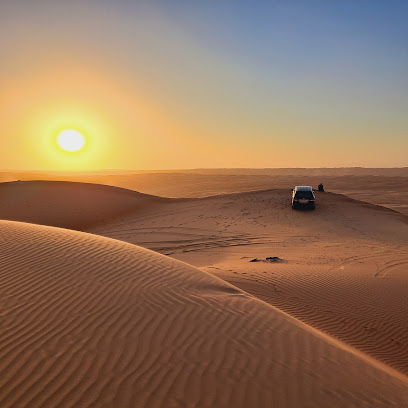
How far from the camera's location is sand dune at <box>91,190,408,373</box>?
6.96 m

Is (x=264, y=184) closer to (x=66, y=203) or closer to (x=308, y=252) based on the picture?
(x=66, y=203)

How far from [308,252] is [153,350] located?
10.6 metres

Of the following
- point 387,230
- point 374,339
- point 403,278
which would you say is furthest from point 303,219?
point 374,339

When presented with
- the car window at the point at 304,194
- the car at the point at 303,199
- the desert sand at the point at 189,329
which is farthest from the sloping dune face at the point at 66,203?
the desert sand at the point at 189,329

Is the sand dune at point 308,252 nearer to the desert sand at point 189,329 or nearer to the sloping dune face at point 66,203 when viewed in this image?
the desert sand at point 189,329

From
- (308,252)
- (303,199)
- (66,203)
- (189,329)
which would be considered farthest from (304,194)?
(189,329)

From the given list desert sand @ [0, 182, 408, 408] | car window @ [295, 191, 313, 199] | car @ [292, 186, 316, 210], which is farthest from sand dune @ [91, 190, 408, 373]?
car window @ [295, 191, 313, 199]

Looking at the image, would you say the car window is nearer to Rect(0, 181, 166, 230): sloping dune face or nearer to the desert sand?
the desert sand

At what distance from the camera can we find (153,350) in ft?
12.9

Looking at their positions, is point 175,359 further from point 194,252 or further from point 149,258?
point 194,252

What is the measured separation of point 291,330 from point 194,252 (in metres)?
9.15

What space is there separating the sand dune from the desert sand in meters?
0.06

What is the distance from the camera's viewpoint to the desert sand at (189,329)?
3359 millimetres

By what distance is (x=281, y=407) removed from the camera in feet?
10.6
